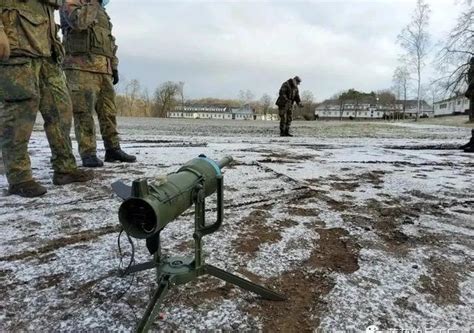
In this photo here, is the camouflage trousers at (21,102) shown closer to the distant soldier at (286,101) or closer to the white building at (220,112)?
the distant soldier at (286,101)

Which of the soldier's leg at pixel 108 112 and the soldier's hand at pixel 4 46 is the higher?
the soldier's hand at pixel 4 46

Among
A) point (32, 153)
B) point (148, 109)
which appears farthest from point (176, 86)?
point (32, 153)

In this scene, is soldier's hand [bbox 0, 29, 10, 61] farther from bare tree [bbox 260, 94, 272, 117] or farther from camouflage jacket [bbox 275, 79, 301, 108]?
bare tree [bbox 260, 94, 272, 117]

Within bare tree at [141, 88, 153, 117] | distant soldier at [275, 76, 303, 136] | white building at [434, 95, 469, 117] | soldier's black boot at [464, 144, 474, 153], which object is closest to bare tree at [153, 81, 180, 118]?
bare tree at [141, 88, 153, 117]

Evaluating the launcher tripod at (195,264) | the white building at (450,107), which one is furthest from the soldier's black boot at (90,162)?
the white building at (450,107)

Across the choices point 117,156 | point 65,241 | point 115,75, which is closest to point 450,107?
point 115,75

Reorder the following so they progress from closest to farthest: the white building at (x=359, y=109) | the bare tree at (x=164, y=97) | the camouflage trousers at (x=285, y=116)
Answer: the camouflage trousers at (x=285, y=116) → the bare tree at (x=164, y=97) → the white building at (x=359, y=109)

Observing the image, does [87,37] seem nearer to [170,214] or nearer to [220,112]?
[170,214]

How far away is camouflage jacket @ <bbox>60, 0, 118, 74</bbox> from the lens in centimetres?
392

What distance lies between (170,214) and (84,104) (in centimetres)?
370

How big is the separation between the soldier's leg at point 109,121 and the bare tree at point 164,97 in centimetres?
7728

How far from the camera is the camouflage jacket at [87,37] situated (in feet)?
12.9

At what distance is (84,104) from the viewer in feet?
14.5

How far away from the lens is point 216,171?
1546mm
